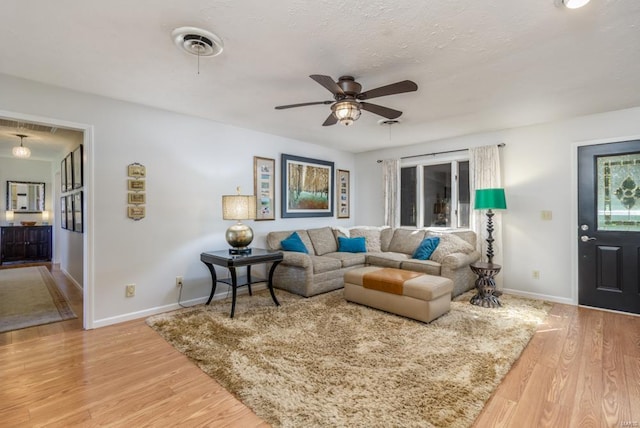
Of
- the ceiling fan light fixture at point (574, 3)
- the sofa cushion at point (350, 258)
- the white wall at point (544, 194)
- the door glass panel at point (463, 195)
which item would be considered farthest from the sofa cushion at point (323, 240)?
the ceiling fan light fixture at point (574, 3)

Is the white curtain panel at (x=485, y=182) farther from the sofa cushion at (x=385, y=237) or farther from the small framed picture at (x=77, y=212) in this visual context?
the small framed picture at (x=77, y=212)

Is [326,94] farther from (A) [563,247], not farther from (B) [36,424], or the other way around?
(A) [563,247]

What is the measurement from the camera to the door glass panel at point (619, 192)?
3551mm

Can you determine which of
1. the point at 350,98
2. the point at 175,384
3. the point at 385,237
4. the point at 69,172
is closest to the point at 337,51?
the point at 350,98

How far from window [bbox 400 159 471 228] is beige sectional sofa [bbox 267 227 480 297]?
0.33 meters

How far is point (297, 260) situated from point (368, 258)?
139 cm

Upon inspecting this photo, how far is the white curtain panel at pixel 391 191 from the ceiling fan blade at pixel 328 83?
340 cm

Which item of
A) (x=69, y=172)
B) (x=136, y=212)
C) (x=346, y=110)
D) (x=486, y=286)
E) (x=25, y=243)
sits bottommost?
(x=486, y=286)

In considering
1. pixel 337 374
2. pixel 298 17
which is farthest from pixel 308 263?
pixel 298 17

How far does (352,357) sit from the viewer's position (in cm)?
250

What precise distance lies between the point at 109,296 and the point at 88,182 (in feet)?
4.00

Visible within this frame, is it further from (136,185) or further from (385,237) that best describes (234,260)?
(385,237)

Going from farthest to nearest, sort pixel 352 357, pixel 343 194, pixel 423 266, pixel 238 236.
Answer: pixel 343 194 → pixel 423 266 → pixel 238 236 → pixel 352 357

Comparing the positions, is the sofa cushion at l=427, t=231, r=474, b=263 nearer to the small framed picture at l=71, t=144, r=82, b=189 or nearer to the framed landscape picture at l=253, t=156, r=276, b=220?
the framed landscape picture at l=253, t=156, r=276, b=220
